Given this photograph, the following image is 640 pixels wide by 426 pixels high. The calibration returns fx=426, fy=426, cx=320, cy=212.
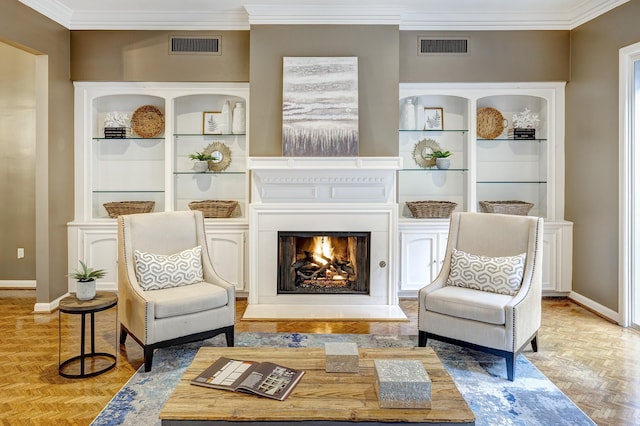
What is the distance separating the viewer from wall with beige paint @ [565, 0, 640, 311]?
3971mm

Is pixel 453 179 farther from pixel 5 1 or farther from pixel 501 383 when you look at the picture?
pixel 5 1

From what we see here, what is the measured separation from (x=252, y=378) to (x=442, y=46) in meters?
4.08

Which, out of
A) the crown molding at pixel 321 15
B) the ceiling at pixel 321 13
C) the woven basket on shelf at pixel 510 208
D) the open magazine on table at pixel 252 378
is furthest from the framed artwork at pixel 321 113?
the open magazine on table at pixel 252 378

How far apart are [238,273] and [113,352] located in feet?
5.28

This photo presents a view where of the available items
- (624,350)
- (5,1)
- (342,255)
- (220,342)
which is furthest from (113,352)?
(624,350)

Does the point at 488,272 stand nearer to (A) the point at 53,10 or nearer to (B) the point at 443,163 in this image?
(B) the point at 443,163

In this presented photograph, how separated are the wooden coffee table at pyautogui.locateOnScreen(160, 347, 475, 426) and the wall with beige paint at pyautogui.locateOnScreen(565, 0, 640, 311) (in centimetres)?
299

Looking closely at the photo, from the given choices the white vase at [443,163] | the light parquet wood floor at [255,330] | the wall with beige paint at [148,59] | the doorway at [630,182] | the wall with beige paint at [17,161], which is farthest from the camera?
the wall with beige paint at [17,161]

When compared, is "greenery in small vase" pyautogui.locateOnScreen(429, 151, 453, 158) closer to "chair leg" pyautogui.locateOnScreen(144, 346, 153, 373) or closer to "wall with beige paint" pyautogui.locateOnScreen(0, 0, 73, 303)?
"chair leg" pyautogui.locateOnScreen(144, 346, 153, 373)

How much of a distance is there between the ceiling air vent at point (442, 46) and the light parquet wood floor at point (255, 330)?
277 cm

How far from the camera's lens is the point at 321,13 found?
14.1ft

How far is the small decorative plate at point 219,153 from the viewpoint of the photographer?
4.99 m

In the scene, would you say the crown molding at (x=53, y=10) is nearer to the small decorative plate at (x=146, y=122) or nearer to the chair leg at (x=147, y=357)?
the small decorative plate at (x=146, y=122)

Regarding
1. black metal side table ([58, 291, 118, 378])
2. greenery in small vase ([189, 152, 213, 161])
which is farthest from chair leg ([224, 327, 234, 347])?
greenery in small vase ([189, 152, 213, 161])
